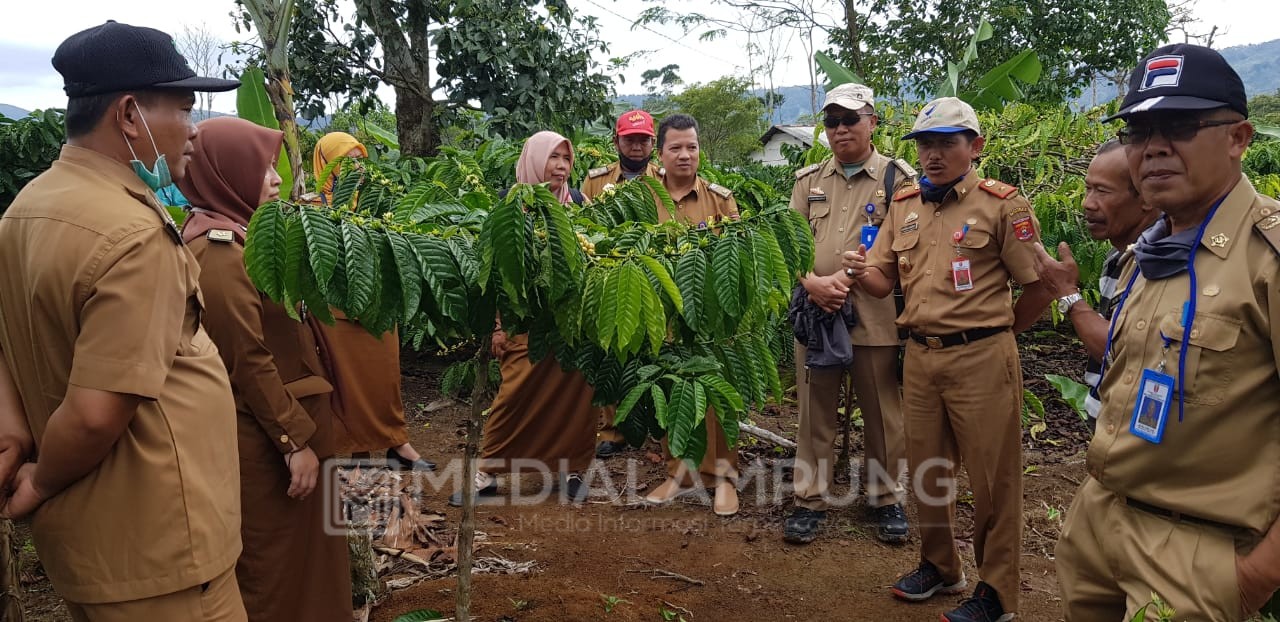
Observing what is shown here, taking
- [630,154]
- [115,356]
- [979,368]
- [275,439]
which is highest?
[630,154]

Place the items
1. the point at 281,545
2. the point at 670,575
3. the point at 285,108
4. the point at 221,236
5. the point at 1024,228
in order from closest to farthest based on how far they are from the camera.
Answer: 1. the point at 221,236
2. the point at 281,545
3. the point at 285,108
4. the point at 1024,228
5. the point at 670,575

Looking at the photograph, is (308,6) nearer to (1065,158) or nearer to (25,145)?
(25,145)

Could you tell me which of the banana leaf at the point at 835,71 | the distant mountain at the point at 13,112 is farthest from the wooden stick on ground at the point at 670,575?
the distant mountain at the point at 13,112

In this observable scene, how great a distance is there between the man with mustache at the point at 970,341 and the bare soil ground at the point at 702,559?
1.29ft

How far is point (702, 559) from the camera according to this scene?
3.56m

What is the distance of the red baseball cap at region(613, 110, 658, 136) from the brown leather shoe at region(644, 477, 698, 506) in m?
1.78

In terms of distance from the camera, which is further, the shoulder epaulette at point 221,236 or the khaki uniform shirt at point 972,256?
the khaki uniform shirt at point 972,256

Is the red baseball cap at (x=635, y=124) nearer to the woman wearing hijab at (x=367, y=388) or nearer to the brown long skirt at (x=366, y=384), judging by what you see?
the woman wearing hijab at (x=367, y=388)

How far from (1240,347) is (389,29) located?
6503mm

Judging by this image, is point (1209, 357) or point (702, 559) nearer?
point (1209, 357)

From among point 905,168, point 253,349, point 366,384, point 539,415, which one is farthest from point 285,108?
point 905,168

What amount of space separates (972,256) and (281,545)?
236cm

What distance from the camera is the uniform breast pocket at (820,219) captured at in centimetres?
378

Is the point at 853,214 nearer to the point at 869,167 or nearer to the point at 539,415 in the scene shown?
the point at 869,167
